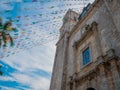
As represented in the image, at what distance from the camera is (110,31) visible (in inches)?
325

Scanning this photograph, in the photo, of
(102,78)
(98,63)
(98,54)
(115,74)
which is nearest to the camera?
(115,74)

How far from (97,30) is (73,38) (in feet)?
14.3

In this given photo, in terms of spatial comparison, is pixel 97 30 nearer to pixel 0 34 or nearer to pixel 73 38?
pixel 73 38

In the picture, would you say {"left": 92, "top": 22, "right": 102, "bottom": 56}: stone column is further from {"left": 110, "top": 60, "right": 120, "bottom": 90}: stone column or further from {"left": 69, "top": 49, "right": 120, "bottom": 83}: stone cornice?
{"left": 110, "top": 60, "right": 120, "bottom": 90}: stone column

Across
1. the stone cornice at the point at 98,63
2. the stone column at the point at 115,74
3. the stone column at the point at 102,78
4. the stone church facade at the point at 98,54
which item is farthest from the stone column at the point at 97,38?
the stone column at the point at 115,74

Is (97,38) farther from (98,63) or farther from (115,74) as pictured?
(115,74)

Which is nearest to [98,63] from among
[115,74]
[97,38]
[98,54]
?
[98,54]

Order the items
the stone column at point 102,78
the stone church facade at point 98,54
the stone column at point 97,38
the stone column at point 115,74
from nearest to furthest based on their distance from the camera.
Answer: the stone column at point 115,74 → the stone column at point 102,78 → the stone church facade at point 98,54 → the stone column at point 97,38

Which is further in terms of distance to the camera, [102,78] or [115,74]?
[102,78]

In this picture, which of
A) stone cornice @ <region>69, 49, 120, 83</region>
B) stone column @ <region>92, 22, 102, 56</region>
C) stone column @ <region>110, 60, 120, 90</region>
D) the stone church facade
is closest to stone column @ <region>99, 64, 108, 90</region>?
the stone church facade

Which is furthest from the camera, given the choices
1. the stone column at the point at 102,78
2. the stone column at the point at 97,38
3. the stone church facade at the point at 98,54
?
the stone column at the point at 97,38

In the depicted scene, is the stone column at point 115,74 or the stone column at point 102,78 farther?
the stone column at point 102,78

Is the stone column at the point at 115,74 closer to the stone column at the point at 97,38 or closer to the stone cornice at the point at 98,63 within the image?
the stone cornice at the point at 98,63

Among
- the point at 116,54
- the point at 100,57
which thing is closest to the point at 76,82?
the point at 100,57
